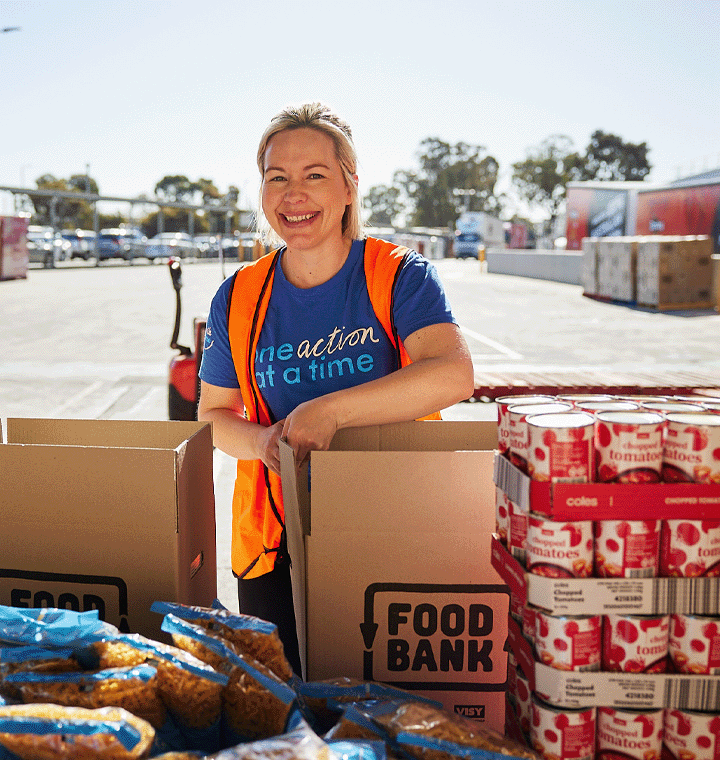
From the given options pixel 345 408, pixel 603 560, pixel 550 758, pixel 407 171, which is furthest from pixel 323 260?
pixel 407 171

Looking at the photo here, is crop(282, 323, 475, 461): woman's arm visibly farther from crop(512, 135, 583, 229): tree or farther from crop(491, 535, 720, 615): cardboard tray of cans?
crop(512, 135, 583, 229): tree

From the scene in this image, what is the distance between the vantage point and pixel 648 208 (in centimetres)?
4306

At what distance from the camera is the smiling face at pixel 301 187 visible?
228cm

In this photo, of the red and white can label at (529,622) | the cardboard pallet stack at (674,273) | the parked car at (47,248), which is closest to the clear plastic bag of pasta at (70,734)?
the red and white can label at (529,622)

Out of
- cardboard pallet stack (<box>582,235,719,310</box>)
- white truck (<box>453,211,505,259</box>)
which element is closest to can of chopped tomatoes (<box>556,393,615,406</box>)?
cardboard pallet stack (<box>582,235,719,310</box>)

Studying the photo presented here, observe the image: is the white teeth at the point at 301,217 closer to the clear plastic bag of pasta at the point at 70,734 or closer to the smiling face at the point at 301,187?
the smiling face at the point at 301,187

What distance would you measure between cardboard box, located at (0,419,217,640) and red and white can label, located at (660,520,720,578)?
0.92 meters

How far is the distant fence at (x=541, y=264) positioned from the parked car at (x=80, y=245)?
25.0 m

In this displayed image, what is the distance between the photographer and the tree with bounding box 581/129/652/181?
83.0 m

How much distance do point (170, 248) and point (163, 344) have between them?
136 ft

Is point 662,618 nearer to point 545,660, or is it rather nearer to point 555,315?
point 545,660

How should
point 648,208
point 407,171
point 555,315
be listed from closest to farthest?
point 555,315 → point 648,208 → point 407,171

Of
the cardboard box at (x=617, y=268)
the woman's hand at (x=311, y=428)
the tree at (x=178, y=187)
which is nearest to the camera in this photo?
the woman's hand at (x=311, y=428)

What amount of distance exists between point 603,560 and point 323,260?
1.34 metres
